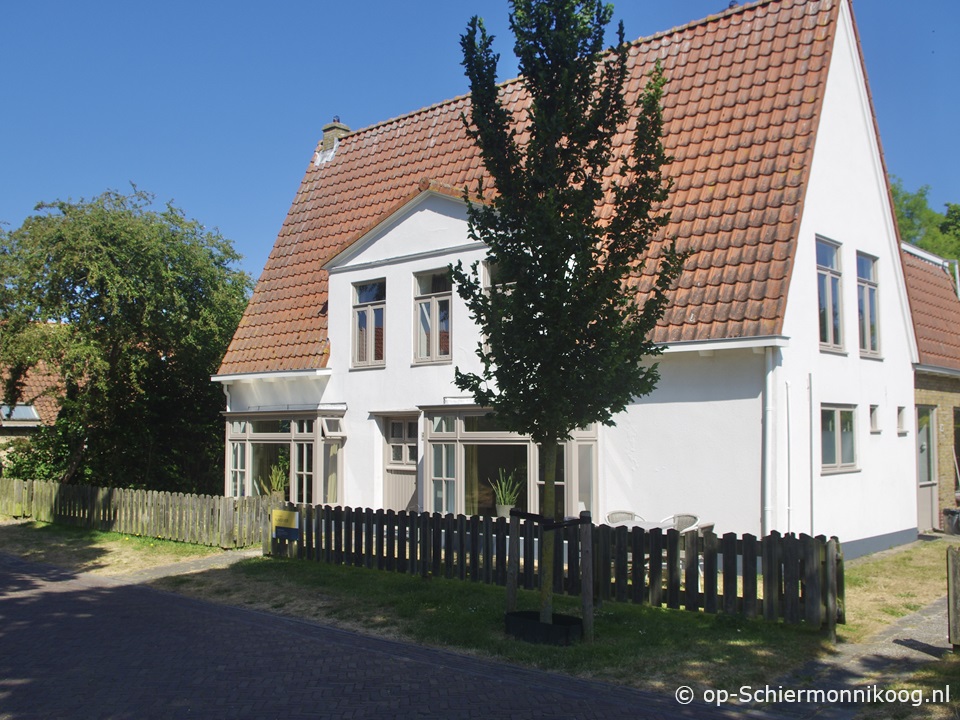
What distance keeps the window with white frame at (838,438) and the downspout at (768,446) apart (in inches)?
66.8

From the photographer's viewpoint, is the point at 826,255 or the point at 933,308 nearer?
the point at 826,255

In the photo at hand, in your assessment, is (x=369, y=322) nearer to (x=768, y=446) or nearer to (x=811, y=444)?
(x=768, y=446)

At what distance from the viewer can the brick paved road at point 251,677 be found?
24.4 ft

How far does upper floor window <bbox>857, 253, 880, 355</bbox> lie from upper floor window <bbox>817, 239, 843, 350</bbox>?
950 millimetres

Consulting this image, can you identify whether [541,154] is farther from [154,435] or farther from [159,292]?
[154,435]

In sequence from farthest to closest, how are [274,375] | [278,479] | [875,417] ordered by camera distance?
1. [278,479]
2. [274,375]
3. [875,417]

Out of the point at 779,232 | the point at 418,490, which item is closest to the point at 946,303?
the point at 779,232

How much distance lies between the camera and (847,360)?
15.2m

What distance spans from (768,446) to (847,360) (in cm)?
339

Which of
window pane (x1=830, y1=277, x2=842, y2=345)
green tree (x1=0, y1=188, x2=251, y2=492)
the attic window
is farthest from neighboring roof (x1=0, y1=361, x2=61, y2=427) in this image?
window pane (x1=830, y1=277, x2=842, y2=345)

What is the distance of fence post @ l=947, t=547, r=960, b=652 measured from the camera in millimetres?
8680

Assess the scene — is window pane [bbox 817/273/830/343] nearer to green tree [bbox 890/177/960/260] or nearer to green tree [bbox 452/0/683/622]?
green tree [bbox 452/0/683/622]

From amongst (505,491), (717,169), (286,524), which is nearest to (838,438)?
(717,169)

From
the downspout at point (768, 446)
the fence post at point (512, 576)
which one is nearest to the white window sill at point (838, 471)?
the downspout at point (768, 446)
